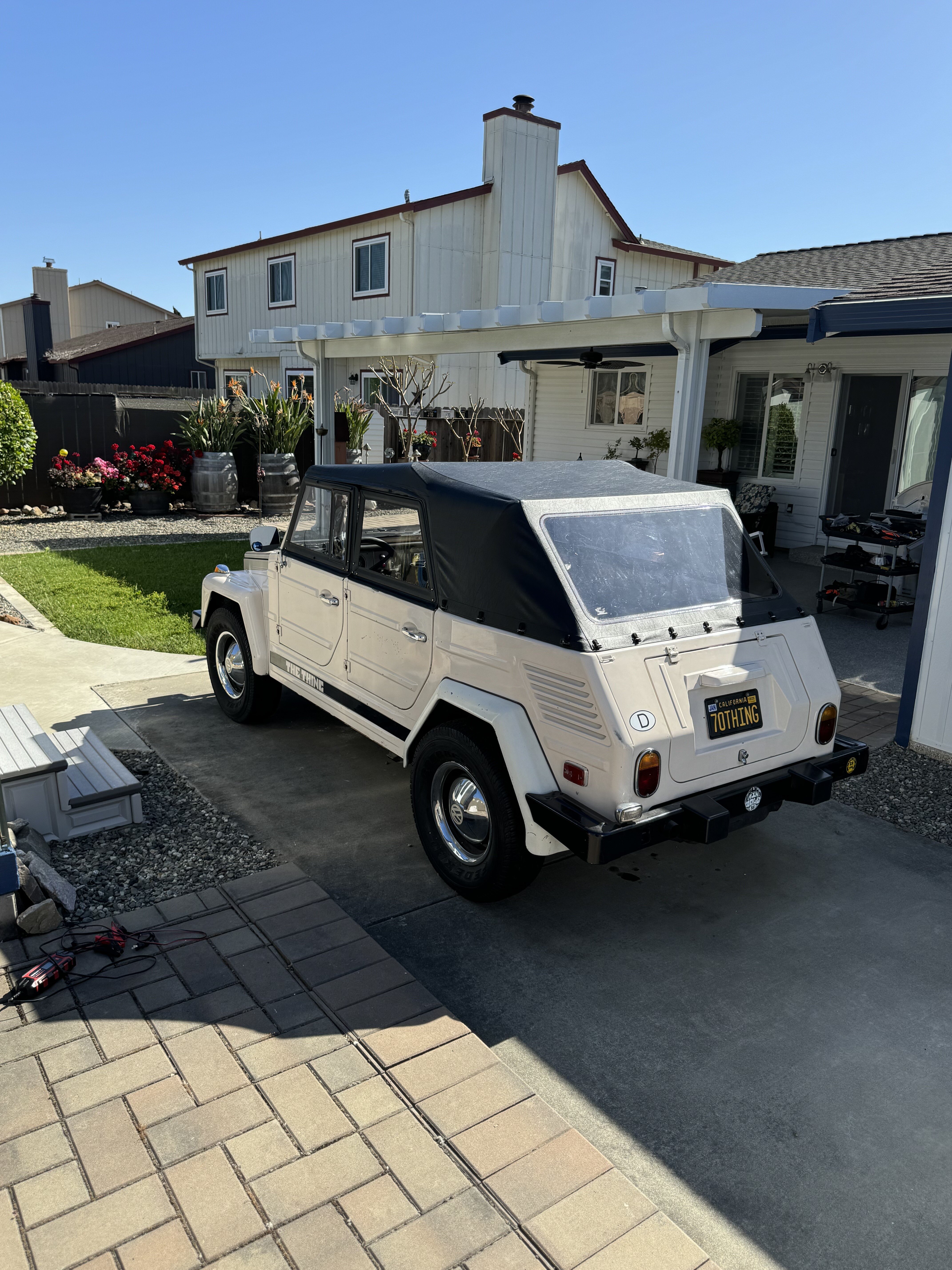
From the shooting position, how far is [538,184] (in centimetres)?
2011

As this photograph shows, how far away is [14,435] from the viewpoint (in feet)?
46.9

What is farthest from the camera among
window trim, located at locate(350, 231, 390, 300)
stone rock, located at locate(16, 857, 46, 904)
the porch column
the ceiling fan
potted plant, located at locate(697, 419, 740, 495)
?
window trim, located at locate(350, 231, 390, 300)

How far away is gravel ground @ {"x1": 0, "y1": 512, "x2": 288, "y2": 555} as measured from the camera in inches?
527

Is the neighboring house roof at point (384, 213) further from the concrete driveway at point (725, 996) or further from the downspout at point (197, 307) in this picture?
the concrete driveway at point (725, 996)

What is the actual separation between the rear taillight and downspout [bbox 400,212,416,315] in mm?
17102

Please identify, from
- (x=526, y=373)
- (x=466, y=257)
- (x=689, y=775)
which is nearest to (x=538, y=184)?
(x=466, y=257)

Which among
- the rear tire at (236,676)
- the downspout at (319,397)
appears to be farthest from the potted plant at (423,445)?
the rear tire at (236,676)

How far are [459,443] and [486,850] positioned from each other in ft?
47.6

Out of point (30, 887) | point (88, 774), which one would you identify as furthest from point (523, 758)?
Answer: point (88, 774)

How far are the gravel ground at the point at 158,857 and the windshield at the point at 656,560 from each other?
209cm

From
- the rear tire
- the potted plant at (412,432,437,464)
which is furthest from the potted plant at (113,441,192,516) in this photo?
the rear tire

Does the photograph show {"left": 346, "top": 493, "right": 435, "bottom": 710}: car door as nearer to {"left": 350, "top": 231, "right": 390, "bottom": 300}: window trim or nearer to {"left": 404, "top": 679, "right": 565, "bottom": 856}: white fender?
{"left": 404, "top": 679, "right": 565, "bottom": 856}: white fender

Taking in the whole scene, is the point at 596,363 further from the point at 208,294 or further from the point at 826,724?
the point at 208,294

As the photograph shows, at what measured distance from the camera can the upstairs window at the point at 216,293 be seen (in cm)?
2512
